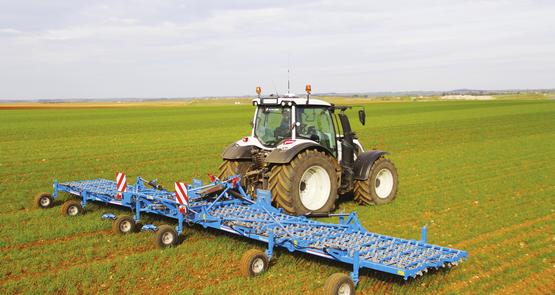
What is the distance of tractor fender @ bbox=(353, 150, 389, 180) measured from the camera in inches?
396

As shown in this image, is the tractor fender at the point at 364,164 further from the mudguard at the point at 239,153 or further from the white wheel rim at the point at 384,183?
the mudguard at the point at 239,153

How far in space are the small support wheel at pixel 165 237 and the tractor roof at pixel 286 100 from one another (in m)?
3.12

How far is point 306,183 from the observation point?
916 cm

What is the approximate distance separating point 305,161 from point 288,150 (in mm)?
344

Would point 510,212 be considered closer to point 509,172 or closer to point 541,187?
point 541,187

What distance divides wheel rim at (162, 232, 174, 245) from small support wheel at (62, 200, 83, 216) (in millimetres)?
2894

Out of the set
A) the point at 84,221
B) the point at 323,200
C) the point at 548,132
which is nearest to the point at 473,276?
the point at 323,200

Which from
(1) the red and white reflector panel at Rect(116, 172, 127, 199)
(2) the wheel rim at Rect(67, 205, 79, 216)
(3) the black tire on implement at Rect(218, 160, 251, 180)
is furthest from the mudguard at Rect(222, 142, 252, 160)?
(2) the wheel rim at Rect(67, 205, 79, 216)

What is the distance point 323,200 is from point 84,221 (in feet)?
14.0

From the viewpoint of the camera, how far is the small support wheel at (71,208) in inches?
377

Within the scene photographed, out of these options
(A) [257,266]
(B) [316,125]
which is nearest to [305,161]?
(B) [316,125]

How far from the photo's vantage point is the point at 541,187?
12.6m

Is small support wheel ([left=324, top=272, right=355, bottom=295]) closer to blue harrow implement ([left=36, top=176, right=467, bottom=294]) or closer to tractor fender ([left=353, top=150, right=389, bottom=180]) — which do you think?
blue harrow implement ([left=36, top=176, right=467, bottom=294])

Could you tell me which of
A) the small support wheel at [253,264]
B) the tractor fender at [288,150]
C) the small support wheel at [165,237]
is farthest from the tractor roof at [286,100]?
the small support wheel at [253,264]
